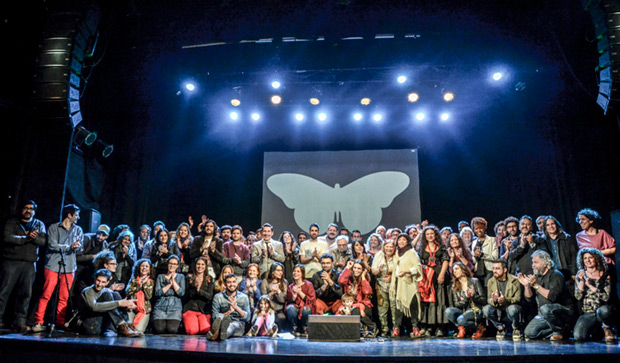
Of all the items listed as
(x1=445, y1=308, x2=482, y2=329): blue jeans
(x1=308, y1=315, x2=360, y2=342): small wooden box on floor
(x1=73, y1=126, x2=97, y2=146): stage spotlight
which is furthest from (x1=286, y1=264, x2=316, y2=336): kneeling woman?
(x1=73, y1=126, x2=97, y2=146): stage spotlight

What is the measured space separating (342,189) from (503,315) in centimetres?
522

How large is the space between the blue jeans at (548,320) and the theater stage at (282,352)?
58 cm

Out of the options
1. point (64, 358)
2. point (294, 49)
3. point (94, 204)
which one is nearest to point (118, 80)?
point (94, 204)

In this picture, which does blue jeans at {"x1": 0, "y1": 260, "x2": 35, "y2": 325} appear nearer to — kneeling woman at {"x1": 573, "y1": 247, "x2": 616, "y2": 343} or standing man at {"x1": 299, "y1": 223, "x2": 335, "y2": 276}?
standing man at {"x1": 299, "y1": 223, "x2": 335, "y2": 276}

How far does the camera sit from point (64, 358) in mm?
3873

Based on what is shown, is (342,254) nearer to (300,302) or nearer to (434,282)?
(300,302)

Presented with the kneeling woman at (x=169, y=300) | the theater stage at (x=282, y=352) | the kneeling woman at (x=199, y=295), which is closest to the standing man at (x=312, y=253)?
the kneeling woman at (x=199, y=295)

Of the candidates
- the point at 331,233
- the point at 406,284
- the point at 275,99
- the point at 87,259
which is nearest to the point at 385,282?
the point at 406,284

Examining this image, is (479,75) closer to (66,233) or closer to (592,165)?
(592,165)

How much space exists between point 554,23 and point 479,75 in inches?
79.0

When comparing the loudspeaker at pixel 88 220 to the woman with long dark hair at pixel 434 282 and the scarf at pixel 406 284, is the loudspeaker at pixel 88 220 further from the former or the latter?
the woman with long dark hair at pixel 434 282

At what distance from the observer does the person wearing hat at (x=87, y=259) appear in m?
5.82

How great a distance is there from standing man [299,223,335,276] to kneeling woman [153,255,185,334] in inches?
76.8

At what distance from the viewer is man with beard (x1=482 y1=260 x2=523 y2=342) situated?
5176 millimetres
